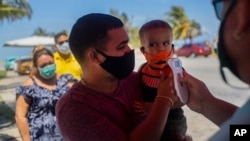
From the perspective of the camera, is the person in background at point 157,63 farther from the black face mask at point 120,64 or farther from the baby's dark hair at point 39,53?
the baby's dark hair at point 39,53

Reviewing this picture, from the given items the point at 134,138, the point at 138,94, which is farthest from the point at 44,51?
the point at 134,138

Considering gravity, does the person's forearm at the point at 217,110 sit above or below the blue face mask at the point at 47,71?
above

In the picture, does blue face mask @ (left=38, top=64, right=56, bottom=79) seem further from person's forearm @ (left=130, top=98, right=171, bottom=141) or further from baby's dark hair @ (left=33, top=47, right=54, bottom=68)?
person's forearm @ (left=130, top=98, right=171, bottom=141)

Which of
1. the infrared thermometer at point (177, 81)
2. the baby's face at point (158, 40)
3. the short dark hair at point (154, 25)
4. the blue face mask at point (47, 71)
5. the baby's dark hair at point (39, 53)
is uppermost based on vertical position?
the short dark hair at point (154, 25)

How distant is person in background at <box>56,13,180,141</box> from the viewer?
3.56 feet

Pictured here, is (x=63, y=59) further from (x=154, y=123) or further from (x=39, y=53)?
(x=154, y=123)

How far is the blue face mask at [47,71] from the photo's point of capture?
2.56 m

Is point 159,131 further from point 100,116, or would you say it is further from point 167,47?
point 167,47

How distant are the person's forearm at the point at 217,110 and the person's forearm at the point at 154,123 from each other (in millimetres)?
142

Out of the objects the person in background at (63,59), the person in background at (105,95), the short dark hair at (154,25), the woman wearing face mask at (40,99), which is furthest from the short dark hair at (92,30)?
the person in background at (63,59)

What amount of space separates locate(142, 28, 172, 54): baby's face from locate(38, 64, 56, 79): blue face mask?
55.3 inches

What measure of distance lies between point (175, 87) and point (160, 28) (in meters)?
0.29

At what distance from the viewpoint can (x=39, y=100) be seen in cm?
251

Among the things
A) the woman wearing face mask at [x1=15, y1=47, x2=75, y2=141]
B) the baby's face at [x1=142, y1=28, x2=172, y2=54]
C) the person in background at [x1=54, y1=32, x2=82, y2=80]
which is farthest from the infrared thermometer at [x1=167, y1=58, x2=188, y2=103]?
the person in background at [x1=54, y1=32, x2=82, y2=80]
